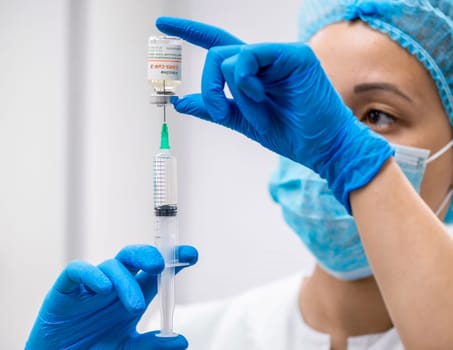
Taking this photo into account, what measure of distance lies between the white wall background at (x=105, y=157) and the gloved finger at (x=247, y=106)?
4.21 ft

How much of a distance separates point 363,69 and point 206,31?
1.41 feet

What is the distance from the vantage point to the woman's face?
4.70 feet

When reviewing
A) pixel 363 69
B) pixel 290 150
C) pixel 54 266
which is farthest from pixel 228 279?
pixel 290 150

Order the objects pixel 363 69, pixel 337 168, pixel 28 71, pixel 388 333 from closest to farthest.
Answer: pixel 337 168, pixel 363 69, pixel 388 333, pixel 28 71

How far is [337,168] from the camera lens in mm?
1113

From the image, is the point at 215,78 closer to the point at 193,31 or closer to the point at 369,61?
the point at 193,31

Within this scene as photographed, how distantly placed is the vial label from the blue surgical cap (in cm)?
53

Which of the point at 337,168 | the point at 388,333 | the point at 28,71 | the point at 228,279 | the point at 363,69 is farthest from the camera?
the point at 228,279

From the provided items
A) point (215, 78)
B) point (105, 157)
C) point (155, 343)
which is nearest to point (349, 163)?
point (215, 78)

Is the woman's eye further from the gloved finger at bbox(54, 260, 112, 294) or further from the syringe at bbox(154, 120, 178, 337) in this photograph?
the gloved finger at bbox(54, 260, 112, 294)

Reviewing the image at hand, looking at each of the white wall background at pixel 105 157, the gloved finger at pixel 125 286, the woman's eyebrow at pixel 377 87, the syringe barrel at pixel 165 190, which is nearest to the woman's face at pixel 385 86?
the woman's eyebrow at pixel 377 87

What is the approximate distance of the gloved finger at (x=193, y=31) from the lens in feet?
3.71

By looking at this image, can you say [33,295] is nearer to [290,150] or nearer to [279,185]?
[279,185]

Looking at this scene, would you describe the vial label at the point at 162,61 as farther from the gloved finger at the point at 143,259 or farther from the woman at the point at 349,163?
the gloved finger at the point at 143,259
